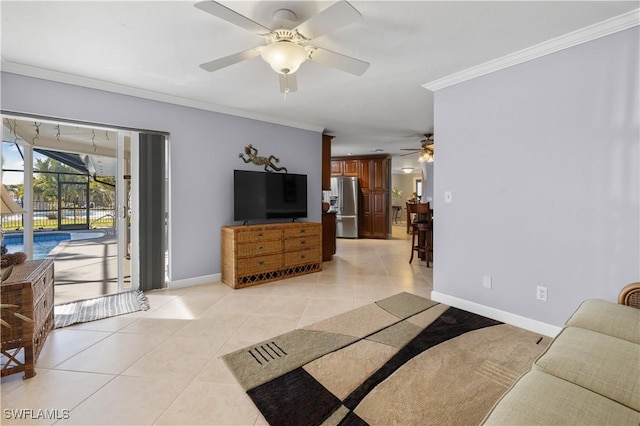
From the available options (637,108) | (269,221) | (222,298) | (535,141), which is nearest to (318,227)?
(269,221)

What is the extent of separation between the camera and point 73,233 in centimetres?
899

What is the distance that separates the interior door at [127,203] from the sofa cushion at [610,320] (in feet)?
13.4

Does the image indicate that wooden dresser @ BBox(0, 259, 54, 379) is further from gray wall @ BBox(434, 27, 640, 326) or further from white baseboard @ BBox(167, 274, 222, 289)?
gray wall @ BBox(434, 27, 640, 326)

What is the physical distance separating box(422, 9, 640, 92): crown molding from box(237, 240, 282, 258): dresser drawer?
2.73 meters

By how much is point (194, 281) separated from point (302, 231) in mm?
1587

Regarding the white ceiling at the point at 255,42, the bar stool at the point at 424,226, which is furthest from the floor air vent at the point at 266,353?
the bar stool at the point at 424,226

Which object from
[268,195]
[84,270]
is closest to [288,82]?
[268,195]

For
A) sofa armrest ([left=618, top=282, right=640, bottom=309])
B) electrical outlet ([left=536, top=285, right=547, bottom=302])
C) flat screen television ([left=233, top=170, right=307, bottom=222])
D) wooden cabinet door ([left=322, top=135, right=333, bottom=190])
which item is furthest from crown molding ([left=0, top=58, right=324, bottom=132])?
sofa armrest ([left=618, top=282, right=640, bottom=309])

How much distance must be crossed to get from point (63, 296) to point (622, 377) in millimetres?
4665

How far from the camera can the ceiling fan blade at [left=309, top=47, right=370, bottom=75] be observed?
192cm

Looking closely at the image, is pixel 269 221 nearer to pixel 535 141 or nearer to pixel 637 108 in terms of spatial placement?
pixel 535 141

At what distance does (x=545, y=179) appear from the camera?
2307 millimetres

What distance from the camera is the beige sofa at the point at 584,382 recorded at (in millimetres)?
896

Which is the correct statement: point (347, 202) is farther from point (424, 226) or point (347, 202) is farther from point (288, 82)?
point (288, 82)
